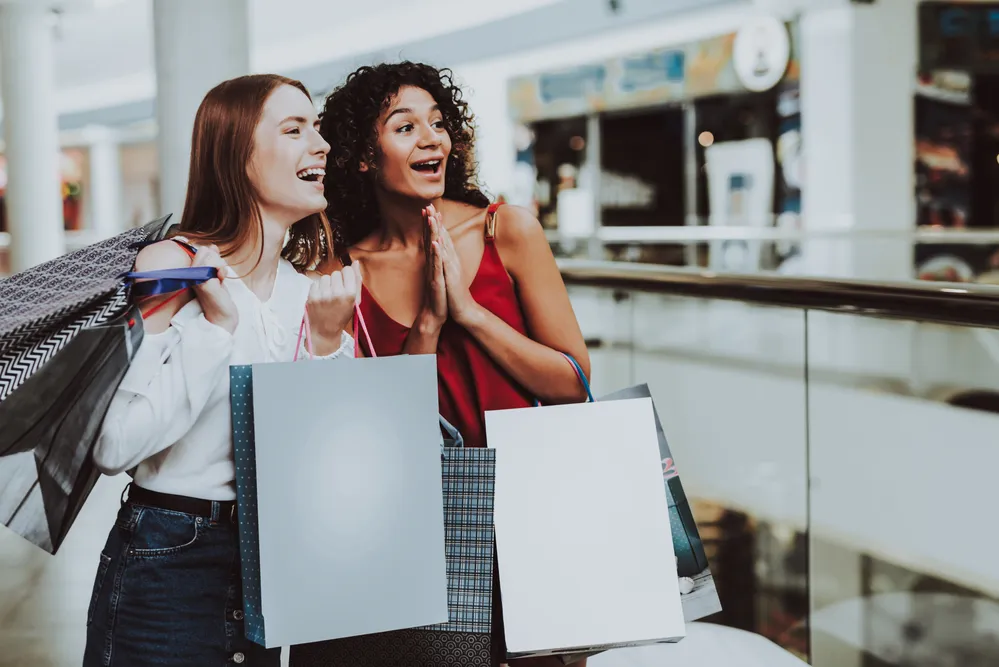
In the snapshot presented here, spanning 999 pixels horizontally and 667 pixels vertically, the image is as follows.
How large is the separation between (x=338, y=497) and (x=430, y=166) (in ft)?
1.78

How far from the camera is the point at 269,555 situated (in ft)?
4.19

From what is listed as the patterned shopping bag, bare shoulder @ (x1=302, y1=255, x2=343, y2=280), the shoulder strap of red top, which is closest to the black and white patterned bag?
the patterned shopping bag

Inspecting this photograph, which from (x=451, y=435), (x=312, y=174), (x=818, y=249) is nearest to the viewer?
(x=312, y=174)

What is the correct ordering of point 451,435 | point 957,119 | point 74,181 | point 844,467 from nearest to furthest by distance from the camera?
point 451,435, point 844,467, point 957,119, point 74,181

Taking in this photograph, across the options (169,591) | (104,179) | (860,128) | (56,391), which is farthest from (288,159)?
(104,179)

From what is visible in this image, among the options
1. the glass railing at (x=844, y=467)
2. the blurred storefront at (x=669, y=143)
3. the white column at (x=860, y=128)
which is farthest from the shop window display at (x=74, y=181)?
the glass railing at (x=844, y=467)

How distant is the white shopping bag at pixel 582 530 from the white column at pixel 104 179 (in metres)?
23.6

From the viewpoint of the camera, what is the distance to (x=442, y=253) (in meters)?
1.50

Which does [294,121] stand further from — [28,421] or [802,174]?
[802,174]

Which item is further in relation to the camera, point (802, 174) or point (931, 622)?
point (802, 174)

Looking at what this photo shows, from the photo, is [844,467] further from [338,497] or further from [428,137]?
[338,497]

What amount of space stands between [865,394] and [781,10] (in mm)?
6792

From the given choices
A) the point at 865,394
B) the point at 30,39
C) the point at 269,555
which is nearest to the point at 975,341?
the point at 865,394

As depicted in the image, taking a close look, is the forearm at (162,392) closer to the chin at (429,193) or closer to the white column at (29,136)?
the chin at (429,193)
